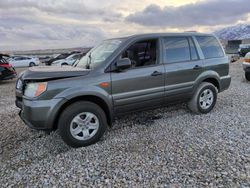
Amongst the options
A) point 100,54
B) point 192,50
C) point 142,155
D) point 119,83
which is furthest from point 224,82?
point 142,155

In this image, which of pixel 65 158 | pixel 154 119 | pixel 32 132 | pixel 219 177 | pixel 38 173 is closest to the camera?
pixel 219 177

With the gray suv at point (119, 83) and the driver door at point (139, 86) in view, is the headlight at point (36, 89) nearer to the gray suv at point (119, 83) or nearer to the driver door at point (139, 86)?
the gray suv at point (119, 83)

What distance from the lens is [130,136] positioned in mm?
4504

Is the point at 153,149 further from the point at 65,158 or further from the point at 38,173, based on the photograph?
the point at 38,173

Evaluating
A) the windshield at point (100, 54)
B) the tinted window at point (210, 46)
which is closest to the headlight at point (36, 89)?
the windshield at point (100, 54)

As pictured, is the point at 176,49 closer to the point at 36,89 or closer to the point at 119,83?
the point at 119,83

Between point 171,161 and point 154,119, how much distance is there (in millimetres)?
1932

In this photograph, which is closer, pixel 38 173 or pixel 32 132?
pixel 38 173

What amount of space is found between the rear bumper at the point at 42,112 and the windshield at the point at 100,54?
1007mm

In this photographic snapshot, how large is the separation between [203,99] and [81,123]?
3.04m

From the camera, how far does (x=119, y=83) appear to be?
4.30 m

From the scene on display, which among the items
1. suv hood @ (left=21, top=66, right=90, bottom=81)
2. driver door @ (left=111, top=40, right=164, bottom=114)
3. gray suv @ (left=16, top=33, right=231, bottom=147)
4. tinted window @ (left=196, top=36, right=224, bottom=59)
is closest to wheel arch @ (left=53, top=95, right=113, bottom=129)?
gray suv @ (left=16, top=33, right=231, bottom=147)

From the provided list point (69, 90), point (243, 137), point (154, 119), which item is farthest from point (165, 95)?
point (69, 90)

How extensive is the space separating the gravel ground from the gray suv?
0.43 meters
